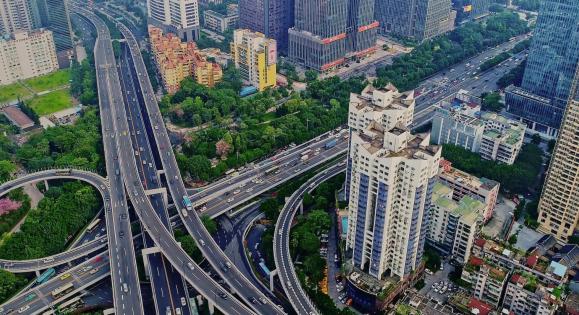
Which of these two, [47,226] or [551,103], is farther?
[551,103]

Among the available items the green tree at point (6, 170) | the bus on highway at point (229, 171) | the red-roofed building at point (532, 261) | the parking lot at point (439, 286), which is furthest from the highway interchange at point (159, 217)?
the red-roofed building at point (532, 261)

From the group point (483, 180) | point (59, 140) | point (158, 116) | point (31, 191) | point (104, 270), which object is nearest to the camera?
point (104, 270)

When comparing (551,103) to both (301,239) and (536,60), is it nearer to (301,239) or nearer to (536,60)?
(536,60)

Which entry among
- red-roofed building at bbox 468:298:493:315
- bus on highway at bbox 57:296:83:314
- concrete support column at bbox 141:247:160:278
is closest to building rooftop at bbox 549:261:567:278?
red-roofed building at bbox 468:298:493:315

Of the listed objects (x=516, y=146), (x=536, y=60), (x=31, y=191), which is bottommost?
(x=31, y=191)

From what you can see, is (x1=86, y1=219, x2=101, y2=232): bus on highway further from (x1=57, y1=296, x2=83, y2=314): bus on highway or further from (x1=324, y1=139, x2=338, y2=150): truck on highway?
(x1=324, y1=139, x2=338, y2=150): truck on highway

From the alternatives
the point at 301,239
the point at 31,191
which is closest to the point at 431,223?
the point at 301,239
